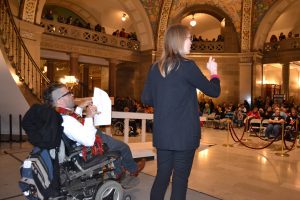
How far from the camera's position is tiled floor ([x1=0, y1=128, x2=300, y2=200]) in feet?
11.3

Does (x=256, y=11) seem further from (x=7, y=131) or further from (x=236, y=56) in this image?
(x=7, y=131)

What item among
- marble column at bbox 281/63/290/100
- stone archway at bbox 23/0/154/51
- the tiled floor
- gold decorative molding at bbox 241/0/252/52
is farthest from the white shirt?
marble column at bbox 281/63/290/100

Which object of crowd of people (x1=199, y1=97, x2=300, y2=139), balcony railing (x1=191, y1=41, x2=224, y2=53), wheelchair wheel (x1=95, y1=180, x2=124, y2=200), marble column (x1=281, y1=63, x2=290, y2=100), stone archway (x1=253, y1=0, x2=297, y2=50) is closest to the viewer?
wheelchair wheel (x1=95, y1=180, x2=124, y2=200)

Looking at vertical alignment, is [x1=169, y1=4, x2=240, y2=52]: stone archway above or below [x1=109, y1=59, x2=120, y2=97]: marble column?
above

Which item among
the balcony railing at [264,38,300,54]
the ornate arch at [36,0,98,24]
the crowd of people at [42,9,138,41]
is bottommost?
the balcony railing at [264,38,300,54]

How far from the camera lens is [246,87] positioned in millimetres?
15977

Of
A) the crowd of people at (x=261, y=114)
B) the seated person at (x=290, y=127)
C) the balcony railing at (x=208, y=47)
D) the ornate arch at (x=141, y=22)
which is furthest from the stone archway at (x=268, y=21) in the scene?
the seated person at (x=290, y=127)

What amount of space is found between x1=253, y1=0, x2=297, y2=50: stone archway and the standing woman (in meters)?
15.3

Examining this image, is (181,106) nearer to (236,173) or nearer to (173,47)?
(173,47)

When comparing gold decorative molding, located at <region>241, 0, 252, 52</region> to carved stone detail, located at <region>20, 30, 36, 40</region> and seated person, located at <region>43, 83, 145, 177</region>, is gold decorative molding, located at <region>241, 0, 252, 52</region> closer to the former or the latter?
Result: carved stone detail, located at <region>20, 30, 36, 40</region>

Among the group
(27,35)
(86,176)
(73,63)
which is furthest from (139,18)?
(86,176)

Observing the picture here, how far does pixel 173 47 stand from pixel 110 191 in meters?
1.51

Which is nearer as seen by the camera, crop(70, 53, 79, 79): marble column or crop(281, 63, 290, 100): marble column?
crop(70, 53, 79, 79): marble column

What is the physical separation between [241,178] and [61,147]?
2796mm
